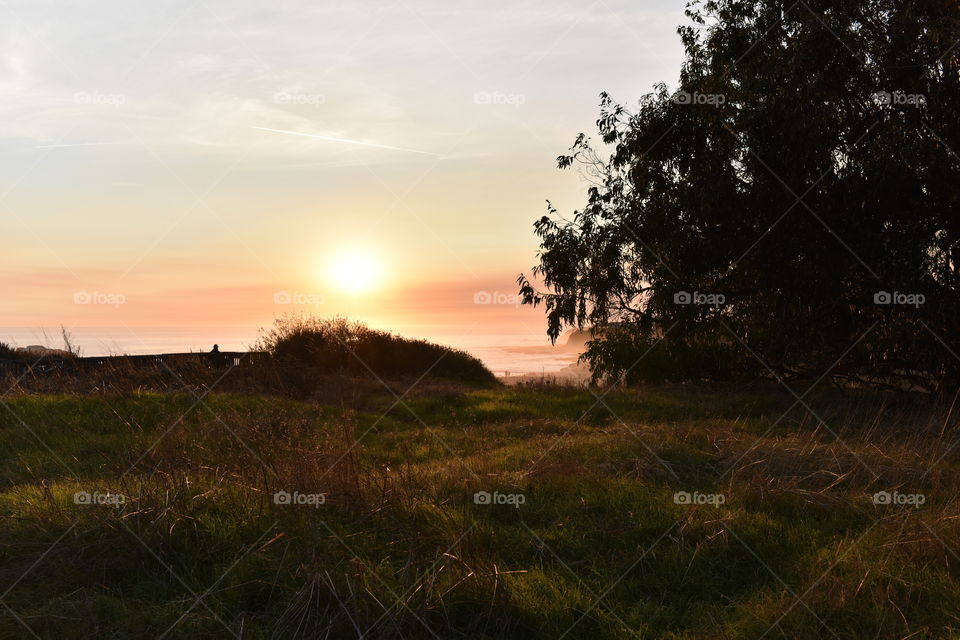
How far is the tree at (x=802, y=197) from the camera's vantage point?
484 inches

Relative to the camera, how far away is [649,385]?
19.6 meters

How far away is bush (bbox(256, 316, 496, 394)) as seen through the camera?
23.2m

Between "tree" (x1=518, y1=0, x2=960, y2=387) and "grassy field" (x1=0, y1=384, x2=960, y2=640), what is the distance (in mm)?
4914

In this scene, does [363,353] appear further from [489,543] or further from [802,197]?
[489,543]

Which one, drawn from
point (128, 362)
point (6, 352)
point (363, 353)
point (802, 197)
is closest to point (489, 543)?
point (802, 197)

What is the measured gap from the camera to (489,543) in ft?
18.6

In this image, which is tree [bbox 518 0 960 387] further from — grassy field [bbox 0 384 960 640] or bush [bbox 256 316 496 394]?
bush [bbox 256 316 496 394]

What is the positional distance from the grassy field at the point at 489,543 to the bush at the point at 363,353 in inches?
555

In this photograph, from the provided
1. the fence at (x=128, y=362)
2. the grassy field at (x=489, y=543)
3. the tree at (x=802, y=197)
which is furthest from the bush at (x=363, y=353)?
the grassy field at (x=489, y=543)

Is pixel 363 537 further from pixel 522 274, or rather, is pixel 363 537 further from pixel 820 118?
pixel 522 274

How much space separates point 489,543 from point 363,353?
18.7 metres

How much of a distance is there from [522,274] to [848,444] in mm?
8736

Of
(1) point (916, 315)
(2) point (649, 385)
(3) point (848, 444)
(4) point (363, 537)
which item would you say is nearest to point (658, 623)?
(4) point (363, 537)

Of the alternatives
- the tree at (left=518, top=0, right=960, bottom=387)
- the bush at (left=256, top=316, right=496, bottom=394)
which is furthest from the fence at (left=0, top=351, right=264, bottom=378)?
the tree at (left=518, top=0, right=960, bottom=387)
